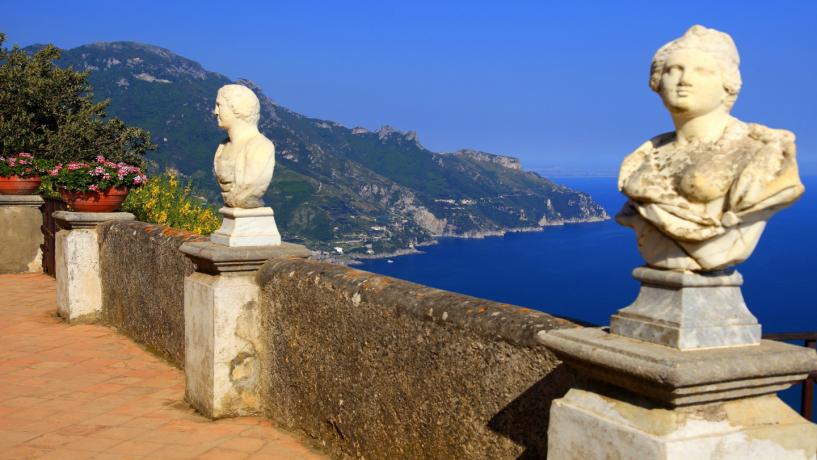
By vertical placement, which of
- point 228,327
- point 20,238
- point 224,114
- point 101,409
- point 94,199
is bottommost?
point 101,409

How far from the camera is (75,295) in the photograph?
7.84 meters

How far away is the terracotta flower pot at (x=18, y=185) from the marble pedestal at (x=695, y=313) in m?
10.0

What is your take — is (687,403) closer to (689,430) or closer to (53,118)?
(689,430)

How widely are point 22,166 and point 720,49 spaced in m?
10.3

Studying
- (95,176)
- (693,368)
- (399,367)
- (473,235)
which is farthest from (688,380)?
(473,235)

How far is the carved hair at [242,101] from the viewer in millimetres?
5230

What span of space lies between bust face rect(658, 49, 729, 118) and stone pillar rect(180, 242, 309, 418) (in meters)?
3.23

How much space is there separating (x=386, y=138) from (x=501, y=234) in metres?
27.1

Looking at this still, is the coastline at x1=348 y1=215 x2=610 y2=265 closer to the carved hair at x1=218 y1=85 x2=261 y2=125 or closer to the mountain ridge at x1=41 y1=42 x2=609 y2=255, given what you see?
the mountain ridge at x1=41 y1=42 x2=609 y2=255

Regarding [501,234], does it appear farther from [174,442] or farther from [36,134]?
[174,442]

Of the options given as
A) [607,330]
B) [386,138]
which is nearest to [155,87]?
[386,138]

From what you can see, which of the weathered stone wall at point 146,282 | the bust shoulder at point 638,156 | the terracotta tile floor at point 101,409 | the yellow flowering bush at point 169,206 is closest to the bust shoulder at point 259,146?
the weathered stone wall at point 146,282

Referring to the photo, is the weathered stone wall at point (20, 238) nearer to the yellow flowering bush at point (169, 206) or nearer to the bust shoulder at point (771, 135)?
the yellow flowering bush at point (169, 206)

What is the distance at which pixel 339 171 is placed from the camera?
3637 inches
